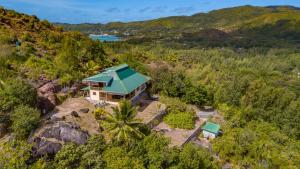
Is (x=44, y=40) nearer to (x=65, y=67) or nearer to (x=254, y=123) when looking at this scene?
(x=65, y=67)

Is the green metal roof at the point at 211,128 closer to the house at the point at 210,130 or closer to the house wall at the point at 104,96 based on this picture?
the house at the point at 210,130

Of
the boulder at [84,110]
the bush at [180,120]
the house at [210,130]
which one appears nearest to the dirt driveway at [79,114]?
the boulder at [84,110]

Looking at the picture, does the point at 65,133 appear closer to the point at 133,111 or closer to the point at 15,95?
the point at 133,111

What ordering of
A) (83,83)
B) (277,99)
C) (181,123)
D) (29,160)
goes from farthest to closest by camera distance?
(277,99) → (83,83) → (181,123) → (29,160)

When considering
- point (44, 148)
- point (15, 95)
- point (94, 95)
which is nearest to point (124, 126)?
point (44, 148)

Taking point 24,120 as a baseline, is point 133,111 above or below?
above

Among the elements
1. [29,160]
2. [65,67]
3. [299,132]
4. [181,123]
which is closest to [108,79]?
[65,67]
